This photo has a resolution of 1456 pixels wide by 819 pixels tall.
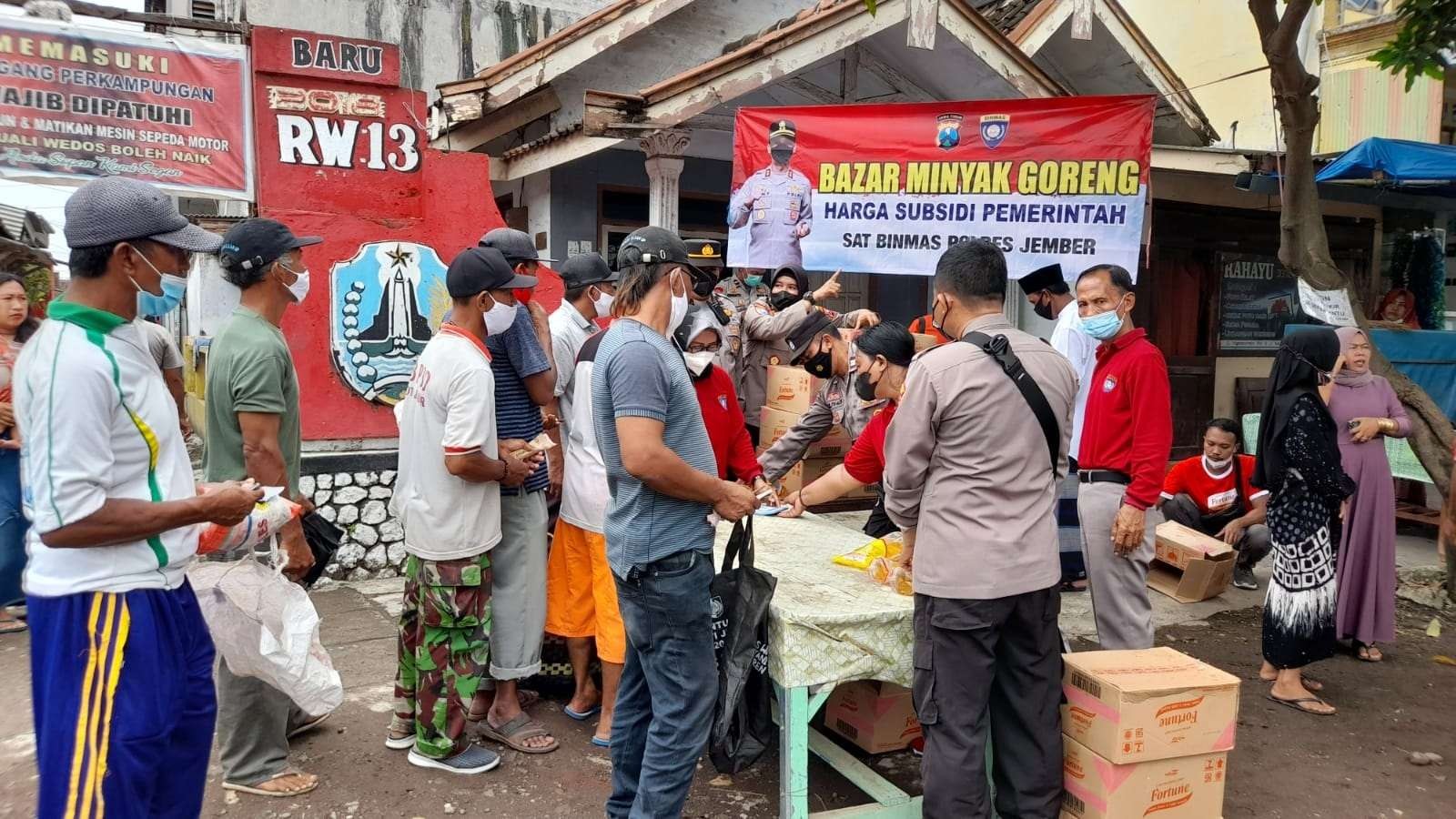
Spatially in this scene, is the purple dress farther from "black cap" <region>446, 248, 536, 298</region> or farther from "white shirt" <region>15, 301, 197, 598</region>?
"white shirt" <region>15, 301, 197, 598</region>

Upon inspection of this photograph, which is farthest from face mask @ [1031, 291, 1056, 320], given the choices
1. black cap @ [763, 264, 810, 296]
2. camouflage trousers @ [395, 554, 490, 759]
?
camouflage trousers @ [395, 554, 490, 759]

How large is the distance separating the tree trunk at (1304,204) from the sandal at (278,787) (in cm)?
562

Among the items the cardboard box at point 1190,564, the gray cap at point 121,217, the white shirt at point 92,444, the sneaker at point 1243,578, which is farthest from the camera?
the sneaker at point 1243,578

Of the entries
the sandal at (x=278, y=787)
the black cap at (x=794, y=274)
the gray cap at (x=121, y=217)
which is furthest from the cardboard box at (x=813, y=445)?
the gray cap at (x=121, y=217)

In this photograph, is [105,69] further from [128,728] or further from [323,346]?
[128,728]

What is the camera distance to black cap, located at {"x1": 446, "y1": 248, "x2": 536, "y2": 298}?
3770 mm

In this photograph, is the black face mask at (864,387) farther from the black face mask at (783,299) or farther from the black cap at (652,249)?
the black face mask at (783,299)

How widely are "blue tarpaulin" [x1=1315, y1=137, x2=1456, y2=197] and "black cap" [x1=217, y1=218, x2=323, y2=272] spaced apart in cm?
754

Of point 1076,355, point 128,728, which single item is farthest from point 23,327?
point 1076,355

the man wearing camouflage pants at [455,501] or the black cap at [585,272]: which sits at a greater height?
the black cap at [585,272]

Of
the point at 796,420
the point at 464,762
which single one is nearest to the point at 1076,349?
the point at 796,420

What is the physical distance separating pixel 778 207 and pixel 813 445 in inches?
73.6

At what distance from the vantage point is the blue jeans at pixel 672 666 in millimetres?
3004

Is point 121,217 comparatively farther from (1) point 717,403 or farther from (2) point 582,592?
(2) point 582,592
